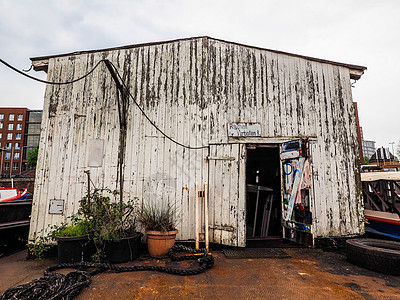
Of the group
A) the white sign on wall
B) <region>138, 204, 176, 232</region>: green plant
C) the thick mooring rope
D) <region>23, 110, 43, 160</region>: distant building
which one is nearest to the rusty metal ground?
the thick mooring rope

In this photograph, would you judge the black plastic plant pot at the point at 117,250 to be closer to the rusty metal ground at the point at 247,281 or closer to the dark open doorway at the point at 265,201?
the rusty metal ground at the point at 247,281

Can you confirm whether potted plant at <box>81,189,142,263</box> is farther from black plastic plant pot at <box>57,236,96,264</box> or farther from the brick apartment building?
the brick apartment building

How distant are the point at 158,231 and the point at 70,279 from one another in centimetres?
166

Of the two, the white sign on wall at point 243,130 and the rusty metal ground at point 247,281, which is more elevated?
the white sign on wall at point 243,130

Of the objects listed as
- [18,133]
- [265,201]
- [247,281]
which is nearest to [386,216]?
[265,201]

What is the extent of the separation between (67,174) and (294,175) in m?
5.09

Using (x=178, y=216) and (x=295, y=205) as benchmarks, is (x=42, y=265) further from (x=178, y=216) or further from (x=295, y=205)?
(x=295, y=205)

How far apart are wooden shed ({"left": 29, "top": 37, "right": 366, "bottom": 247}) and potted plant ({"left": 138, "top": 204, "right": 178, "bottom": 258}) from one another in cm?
44

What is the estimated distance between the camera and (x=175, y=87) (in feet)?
19.0

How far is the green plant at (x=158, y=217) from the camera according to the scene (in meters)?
4.80

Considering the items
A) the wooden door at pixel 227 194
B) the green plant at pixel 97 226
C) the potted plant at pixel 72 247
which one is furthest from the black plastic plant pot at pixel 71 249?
the wooden door at pixel 227 194

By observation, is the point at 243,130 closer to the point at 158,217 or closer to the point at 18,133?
the point at 158,217

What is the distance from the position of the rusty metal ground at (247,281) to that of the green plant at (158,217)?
630 millimetres

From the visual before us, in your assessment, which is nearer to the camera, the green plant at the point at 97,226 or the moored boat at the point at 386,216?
the green plant at the point at 97,226
